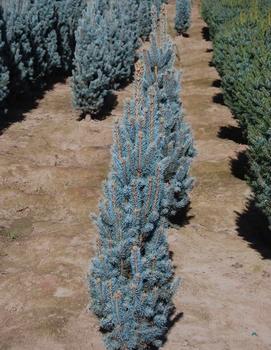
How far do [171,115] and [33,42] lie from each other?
940 centimetres

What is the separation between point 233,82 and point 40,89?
8.84 meters

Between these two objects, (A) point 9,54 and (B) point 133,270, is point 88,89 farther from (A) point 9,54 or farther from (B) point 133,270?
(B) point 133,270

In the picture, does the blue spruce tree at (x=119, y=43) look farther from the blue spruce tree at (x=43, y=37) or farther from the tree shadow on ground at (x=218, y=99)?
the tree shadow on ground at (x=218, y=99)

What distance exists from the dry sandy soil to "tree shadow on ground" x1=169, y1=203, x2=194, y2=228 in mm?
99

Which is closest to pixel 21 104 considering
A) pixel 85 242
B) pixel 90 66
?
pixel 90 66

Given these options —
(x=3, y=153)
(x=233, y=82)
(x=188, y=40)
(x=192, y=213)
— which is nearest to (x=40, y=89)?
(x=3, y=153)

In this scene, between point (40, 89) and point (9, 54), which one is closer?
point (9, 54)

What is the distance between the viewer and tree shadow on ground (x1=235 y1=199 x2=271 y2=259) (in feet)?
35.7

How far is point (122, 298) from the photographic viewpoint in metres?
6.55

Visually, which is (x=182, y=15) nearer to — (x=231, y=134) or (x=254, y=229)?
(x=231, y=134)

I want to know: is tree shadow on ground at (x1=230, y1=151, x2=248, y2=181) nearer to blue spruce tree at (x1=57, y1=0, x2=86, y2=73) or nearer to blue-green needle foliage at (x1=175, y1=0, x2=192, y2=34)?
blue spruce tree at (x1=57, y1=0, x2=86, y2=73)

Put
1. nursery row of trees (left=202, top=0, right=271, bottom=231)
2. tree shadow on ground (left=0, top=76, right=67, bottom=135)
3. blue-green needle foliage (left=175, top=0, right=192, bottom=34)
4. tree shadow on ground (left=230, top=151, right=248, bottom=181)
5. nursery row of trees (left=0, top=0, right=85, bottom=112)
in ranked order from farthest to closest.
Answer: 1. blue-green needle foliage (left=175, top=0, right=192, bottom=34)
2. tree shadow on ground (left=0, top=76, right=67, bottom=135)
3. nursery row of trees (left=0, top=0, right=85, bottom=112)
4. tree shadow on ground (left=230, top=151, right=248, bottom=181)
5. nursery row of trees (left=202, top=0, right=271, bottom=231)

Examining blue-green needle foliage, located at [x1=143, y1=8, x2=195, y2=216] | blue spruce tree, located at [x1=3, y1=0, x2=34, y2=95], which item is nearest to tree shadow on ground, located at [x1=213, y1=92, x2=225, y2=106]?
blue spruce tree, located at [x1=3, y1=0, x2=34, y2=95]

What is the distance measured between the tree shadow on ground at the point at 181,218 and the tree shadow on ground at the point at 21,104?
723cm
